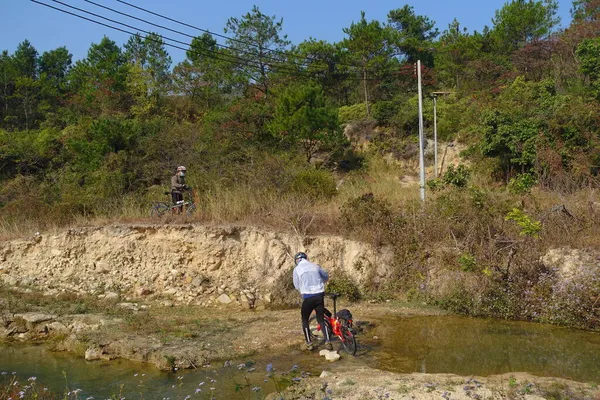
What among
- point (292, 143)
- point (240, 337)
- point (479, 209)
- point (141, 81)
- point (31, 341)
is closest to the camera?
point (240, 337)

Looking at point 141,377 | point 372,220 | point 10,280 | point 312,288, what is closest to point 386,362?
point 312,288

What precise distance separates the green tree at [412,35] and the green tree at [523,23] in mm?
4962

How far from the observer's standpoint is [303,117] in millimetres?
27156

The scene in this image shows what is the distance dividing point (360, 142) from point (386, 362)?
23.2m

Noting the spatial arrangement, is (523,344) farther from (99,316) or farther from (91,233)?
(91,233)

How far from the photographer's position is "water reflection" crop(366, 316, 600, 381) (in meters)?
9.52

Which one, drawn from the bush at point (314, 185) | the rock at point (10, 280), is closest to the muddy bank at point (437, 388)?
the bush at point (314, 185)

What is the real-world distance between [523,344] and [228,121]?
21.0 meters

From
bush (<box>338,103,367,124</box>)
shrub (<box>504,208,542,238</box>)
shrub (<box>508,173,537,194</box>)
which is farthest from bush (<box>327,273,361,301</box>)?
bush (<box>338,103,367,124</box>)

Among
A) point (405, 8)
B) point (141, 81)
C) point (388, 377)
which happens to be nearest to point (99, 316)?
point (388, 377)

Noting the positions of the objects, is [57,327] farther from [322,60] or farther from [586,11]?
[586,11]

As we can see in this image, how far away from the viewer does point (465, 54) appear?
36.8 m

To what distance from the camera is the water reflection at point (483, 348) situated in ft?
31.2

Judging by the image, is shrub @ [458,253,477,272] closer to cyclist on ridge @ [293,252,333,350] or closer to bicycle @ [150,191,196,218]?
cyclist on ridge @ [293,252,333,350]
